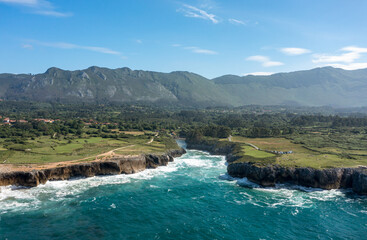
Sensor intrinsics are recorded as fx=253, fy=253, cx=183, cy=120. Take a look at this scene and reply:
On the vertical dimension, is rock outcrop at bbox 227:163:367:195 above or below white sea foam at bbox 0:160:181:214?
above

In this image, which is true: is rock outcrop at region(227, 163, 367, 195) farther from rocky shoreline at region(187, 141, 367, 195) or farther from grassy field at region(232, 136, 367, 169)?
grassy field at region(232, 136, 367, 169)

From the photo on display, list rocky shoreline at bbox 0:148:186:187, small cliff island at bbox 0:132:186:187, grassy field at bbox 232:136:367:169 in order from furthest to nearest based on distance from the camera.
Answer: grassy field at bbox 232:136:367:169 → small cliff island at bbox 0:132:186:187 → rocky shoreline at bbox 0:148:186:187

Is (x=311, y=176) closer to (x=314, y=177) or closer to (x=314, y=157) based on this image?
(x=314, y=177)

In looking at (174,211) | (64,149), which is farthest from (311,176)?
(64,149)

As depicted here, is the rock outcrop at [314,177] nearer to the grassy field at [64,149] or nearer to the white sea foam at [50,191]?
the white sea foam at [50,191]

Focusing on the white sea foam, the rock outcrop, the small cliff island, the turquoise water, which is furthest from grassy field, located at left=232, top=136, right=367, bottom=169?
the white sea foam

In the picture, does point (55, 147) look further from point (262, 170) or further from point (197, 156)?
point (262, 170)

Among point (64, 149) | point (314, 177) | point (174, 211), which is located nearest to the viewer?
point (174, 211)
